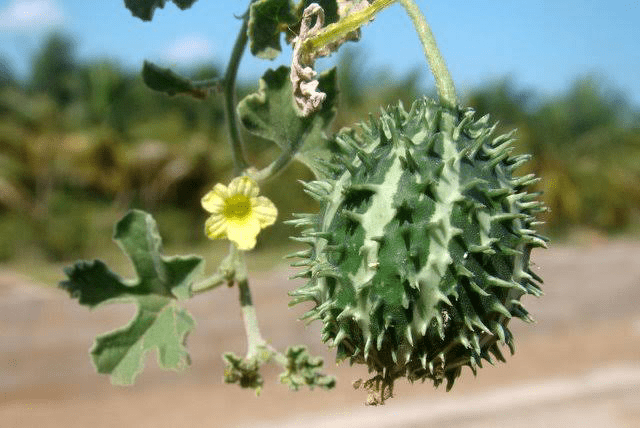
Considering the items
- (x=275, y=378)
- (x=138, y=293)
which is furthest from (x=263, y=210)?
(x=275, y=378)

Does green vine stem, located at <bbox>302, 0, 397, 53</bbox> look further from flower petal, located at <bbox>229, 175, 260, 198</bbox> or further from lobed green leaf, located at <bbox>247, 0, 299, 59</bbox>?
flower petal, located at <bbox>229, 175, 260, 198</bbox>

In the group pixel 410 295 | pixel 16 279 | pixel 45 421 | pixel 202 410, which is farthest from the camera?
pixel 16 279

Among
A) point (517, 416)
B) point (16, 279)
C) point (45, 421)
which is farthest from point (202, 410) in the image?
point (517, 416)

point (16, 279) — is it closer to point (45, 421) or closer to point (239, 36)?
point (45, 421)

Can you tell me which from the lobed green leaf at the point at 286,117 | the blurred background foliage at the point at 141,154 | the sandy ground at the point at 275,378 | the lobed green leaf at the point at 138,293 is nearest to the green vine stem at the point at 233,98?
the lobed green leaf at the point at 286,117

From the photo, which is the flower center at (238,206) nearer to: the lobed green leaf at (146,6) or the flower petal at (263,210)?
the flower petal at (263,210)
